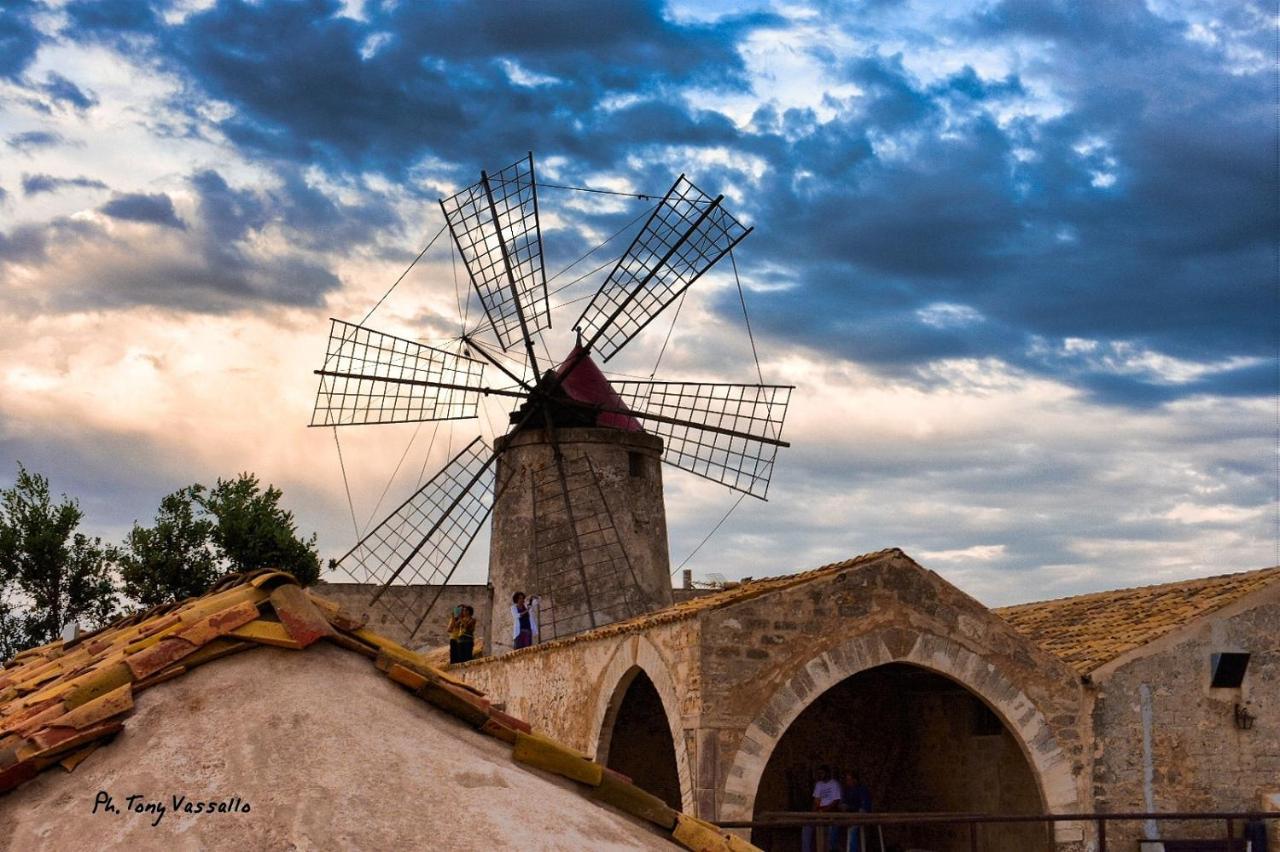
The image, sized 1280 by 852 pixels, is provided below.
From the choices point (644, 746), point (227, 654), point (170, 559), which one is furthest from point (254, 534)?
point (227, 654)

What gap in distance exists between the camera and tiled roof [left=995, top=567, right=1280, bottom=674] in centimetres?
1235

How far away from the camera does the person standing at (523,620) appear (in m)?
17.6

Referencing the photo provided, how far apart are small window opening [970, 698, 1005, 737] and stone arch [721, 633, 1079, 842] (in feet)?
6.72

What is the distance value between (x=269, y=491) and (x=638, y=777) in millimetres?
11075

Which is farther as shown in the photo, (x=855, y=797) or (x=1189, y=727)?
(x=855, y=797)

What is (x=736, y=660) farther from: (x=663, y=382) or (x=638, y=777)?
(x=663, y=382)

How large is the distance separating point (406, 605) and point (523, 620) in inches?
319

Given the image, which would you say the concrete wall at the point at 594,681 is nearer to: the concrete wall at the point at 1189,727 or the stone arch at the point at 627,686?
the stone arch at the point at 627,686

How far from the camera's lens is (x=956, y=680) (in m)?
11.7

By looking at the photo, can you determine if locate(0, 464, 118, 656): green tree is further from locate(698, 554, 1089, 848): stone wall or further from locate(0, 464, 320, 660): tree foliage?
locate(698, 554, 1089, 848): stone wall

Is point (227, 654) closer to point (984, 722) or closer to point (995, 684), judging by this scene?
point (995, 684)

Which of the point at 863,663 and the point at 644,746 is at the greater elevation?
the point at 863,663

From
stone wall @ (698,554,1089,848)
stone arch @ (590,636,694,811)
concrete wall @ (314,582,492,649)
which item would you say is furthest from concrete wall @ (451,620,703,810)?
concrete wall @ (314,582,492,649)

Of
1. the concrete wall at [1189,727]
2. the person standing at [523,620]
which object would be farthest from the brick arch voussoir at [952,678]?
the person standing at [523,620]
